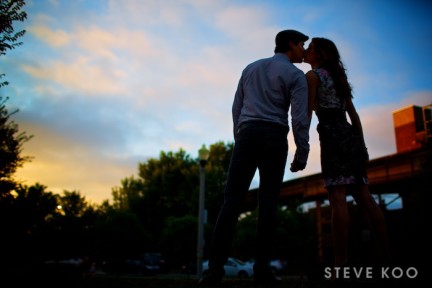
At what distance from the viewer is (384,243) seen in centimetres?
335

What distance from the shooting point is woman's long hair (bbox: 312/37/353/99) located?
3.69m

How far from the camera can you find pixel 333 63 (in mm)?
3824

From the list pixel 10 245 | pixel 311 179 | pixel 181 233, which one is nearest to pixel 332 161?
pixel 10 245

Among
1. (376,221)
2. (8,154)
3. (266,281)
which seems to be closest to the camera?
(266,281)

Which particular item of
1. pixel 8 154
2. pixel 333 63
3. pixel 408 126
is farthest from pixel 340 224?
pixel 408 126

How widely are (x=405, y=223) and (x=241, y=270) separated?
12055 mm

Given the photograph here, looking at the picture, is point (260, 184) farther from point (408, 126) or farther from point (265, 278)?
point (408, 126)

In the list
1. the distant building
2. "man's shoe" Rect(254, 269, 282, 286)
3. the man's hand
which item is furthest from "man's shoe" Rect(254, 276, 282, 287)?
the distant building

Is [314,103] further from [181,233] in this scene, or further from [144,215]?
[144,215]

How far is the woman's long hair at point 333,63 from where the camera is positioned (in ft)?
12.1

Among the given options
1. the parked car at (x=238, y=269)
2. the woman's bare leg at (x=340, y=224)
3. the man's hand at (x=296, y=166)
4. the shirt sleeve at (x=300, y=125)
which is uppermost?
the shirt sleeve at (x=300, y=125)

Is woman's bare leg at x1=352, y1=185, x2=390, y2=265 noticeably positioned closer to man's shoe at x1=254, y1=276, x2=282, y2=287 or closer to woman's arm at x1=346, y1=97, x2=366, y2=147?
woman's arm at x1=346, y1=97, x2=366, y2=147

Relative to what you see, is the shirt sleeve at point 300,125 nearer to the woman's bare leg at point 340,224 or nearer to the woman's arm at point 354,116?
the woman's bare leg at point 340,224

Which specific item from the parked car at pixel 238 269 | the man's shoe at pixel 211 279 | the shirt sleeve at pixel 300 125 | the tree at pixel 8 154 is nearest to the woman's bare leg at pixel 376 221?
the shirt sleeve at pixel 300 125
